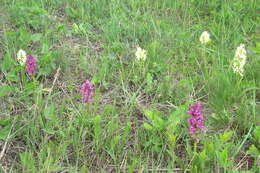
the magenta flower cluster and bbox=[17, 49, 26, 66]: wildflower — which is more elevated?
bbox=[17, 49, 26, 66]: wildflower

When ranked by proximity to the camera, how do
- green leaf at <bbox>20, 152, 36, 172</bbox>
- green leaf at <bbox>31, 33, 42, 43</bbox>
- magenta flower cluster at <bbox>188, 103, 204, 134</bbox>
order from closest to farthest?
green leaf at <bbox>20, 152, 36, 172</bbox>
magenta flower cluster at <bbox>188, 103, 204, 134</bbox>
green leaf at <bbox>31, 33, 42, 43</bbox>

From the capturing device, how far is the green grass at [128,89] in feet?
6.49

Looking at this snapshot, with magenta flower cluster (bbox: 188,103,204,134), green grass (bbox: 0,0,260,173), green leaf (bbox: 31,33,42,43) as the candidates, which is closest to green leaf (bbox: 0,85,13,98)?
green grass (bbox: 0,0,260,173)

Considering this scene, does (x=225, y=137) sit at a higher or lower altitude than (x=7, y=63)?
lower

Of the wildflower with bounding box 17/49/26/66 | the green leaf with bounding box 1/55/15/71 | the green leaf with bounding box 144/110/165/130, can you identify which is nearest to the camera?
the green leaf with bounding box 144/110/165/130

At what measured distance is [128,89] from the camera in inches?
105

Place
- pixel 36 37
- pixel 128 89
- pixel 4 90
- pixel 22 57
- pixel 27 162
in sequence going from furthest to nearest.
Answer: pixel 36 37 → pixel 128 89 → pixel 22 57 → pixel 4 90 → pixel 27 162

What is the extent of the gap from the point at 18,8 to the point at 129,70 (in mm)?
1566

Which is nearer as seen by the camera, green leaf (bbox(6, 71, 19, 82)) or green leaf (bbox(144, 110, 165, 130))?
green leaf (bbox(144, 110, 165, 130))

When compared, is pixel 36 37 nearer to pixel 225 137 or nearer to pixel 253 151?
pixel 225 137

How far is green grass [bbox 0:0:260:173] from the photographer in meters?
1.98

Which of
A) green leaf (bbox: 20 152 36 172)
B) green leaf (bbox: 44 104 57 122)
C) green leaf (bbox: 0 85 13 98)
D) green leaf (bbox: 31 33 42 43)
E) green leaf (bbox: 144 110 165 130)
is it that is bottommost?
green leaf (bbox: 20 152 36 172)

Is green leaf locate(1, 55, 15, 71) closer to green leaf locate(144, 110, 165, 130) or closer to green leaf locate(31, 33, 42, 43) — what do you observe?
green leaf locate(31, 33, 42, 43)

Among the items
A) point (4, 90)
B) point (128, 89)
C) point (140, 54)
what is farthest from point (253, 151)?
point (4, 90)
